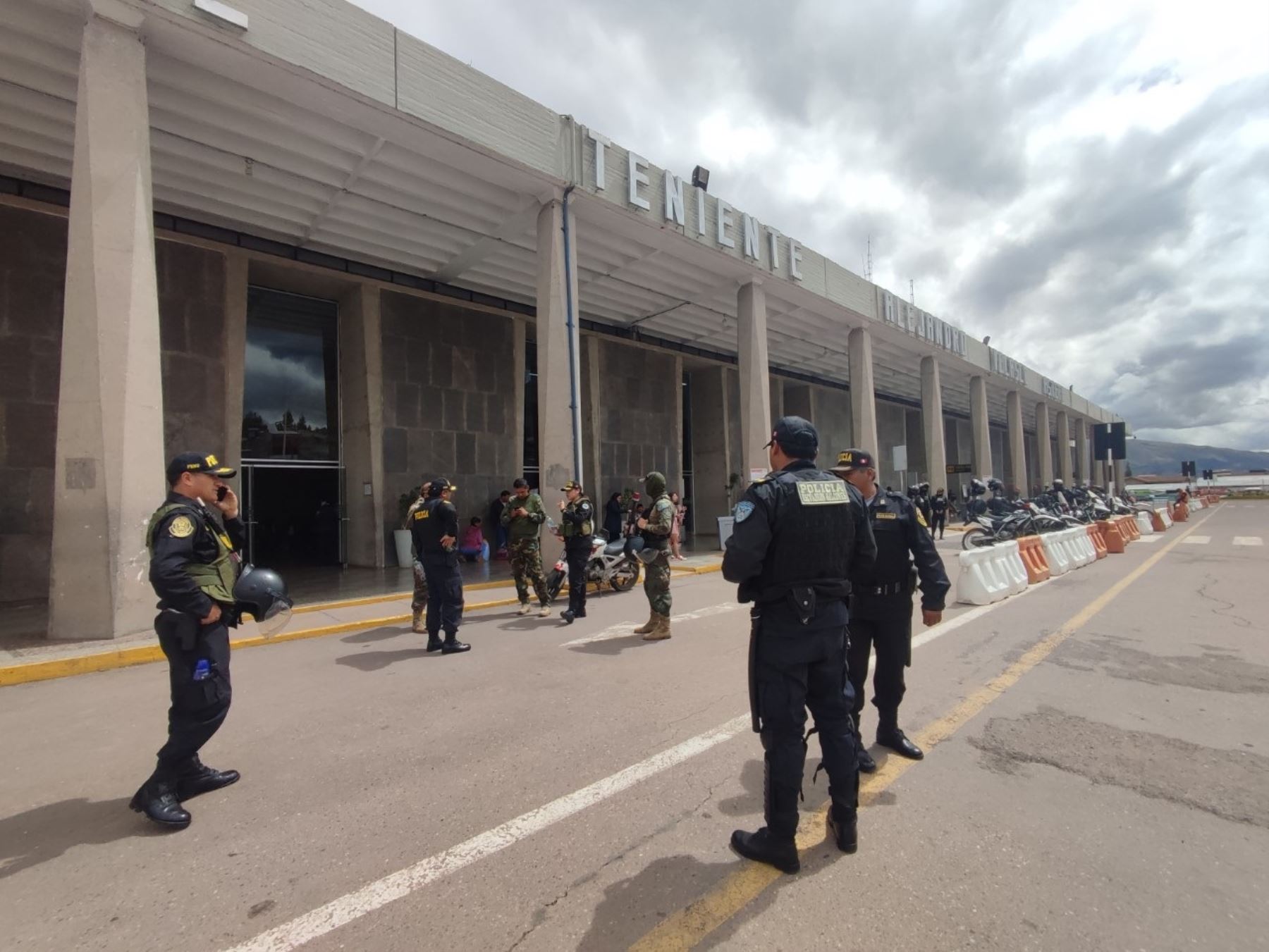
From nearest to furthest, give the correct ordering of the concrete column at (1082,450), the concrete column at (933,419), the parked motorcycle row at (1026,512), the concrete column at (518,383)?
the parked motorcycle row at (1026,512), the concrete column at (518,383), the concrete column at (933,419), the concrete column at (1082,450)

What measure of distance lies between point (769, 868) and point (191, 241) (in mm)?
14269

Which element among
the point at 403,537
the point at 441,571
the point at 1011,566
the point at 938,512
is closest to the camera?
the point at 441,571

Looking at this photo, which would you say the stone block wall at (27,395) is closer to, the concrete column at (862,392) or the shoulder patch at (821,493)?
the shoulder patch at (821,493)

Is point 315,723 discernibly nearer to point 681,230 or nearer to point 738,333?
point 681,230

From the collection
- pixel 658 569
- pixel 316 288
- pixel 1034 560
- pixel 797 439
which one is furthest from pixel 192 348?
pixel 1034 560

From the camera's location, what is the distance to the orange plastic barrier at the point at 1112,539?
13.7m

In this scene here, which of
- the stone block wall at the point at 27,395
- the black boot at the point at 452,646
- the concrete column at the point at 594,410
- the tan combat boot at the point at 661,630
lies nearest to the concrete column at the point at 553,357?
the tan combat boot at the point at 661,630

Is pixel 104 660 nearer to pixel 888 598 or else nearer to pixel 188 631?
pixel 188 631

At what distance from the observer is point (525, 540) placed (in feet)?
25.1

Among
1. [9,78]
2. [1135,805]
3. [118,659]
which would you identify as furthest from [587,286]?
[1135,805]

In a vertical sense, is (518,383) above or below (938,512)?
above

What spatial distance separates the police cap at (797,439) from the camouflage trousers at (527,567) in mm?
5320

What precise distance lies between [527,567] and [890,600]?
528 centimetres

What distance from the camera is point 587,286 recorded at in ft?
52.3
